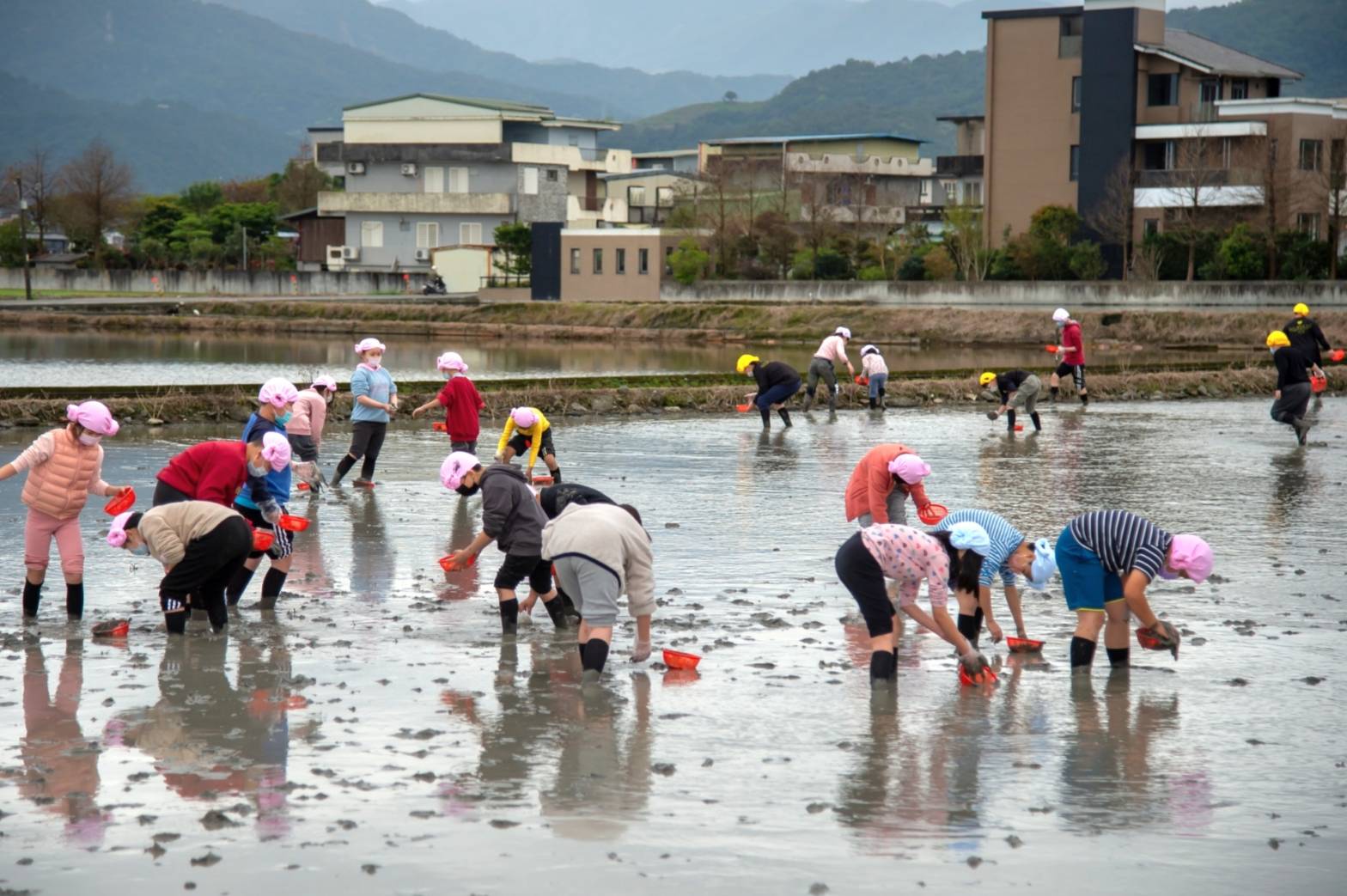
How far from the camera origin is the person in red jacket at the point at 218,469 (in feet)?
34.9

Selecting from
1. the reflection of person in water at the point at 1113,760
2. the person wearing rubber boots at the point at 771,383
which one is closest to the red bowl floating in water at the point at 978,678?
the reflection of person in water at the point at 1113,760

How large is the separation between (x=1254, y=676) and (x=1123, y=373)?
984 inches

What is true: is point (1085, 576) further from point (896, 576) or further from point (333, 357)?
point (333, 357)

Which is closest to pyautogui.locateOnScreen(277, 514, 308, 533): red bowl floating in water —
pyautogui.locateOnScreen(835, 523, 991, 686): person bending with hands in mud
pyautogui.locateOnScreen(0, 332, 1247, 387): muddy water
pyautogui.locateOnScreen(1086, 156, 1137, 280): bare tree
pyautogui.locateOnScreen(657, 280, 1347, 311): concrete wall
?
pyautogui.locateOnScreen(835, 523, 991, 686): person bending with hands in mud

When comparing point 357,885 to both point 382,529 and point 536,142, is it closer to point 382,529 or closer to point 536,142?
point 382,529

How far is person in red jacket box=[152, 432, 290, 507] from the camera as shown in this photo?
34.9 feet

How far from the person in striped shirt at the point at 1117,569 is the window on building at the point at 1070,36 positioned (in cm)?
6144

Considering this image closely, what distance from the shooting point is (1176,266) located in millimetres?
59219

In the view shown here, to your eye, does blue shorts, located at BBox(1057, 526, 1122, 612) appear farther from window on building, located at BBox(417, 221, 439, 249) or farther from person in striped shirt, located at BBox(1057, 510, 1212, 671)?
window on building, located at BBox(417, 221, 439, 249)

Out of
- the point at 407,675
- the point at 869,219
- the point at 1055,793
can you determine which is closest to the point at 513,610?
the point at 407,675

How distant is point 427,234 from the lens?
89.3 m

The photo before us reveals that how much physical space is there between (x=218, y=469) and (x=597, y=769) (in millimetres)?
4323

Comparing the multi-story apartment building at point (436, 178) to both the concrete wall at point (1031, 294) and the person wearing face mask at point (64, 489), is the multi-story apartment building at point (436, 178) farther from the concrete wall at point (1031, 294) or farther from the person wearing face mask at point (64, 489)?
the person wearing face mask at point (64, 489)

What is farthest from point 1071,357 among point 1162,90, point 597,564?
point 1162,90
